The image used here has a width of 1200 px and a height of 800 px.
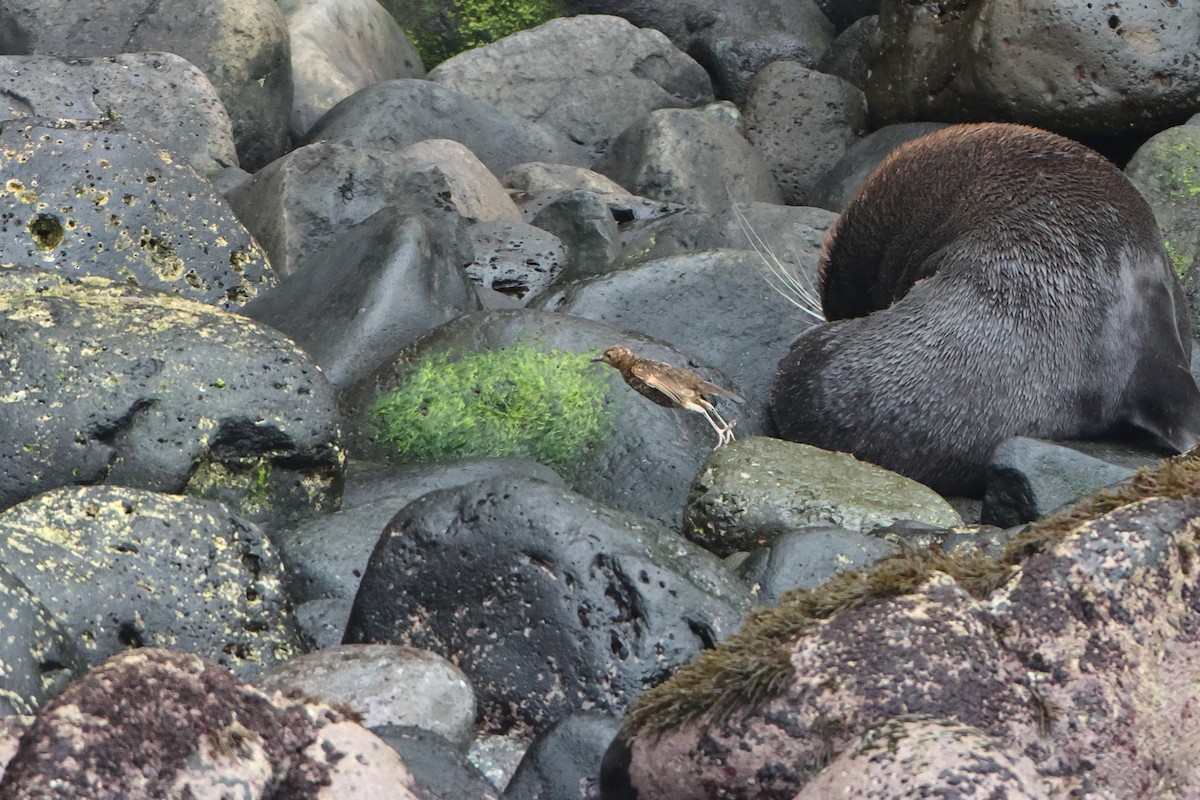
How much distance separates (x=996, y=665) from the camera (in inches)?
101

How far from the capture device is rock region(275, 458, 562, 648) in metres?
4.52

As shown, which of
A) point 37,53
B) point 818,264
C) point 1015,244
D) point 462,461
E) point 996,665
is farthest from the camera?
point 37,53

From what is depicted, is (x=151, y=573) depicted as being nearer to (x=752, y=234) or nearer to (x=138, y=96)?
(x=752, y=234)

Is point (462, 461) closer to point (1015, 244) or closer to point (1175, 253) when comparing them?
point (1015, 244)

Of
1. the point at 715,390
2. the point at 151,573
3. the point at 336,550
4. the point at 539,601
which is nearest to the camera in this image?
the point at 539,601

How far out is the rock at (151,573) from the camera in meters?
3.95

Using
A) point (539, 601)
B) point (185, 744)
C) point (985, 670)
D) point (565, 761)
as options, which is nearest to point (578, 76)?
point (539, 601)

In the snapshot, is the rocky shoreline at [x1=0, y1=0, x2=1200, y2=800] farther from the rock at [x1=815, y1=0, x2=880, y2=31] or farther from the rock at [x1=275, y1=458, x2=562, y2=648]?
the rock at [x1=815, y1=0, x2=880, y2=31]

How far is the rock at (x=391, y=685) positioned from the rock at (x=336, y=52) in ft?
26.1

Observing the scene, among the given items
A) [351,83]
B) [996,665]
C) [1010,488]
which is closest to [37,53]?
[351,83]

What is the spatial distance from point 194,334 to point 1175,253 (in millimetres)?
6272

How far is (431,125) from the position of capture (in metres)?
10.8

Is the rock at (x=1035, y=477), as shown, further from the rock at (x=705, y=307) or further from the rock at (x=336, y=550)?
the rock at (x=336, y=550)

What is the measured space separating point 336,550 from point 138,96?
5122 mm
